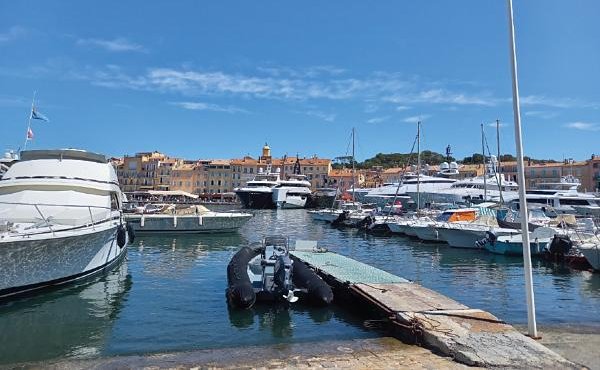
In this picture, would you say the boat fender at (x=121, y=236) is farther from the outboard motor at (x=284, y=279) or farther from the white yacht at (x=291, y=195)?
the white yacht at (x=291, y=195)

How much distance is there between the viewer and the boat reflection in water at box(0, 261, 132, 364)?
11125 mm

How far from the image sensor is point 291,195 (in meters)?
93.3

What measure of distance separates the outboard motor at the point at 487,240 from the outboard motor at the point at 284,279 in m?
18.0


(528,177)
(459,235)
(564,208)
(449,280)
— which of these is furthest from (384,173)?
(449,280)

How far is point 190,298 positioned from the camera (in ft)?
54.5

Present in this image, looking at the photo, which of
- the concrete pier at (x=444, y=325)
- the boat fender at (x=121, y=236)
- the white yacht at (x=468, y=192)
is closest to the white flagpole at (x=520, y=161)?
the concrete pier at (x=444, y=325)

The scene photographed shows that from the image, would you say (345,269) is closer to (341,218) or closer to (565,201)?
(341,218)

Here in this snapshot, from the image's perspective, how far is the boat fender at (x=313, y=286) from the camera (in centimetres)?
1482

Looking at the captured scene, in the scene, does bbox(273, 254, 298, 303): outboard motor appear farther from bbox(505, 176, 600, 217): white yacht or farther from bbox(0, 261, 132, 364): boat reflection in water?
bbox(505, 176, 600, 217): white yacht

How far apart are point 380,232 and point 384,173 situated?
→ 3754 inches

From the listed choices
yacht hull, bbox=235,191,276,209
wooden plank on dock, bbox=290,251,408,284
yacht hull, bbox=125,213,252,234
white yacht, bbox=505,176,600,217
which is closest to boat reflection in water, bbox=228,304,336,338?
wooden plank on dock, bbox=290,251,408,284

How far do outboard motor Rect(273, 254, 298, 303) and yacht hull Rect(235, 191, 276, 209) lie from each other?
7621 centimetres

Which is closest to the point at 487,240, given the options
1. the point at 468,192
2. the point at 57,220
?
the point at 57,220

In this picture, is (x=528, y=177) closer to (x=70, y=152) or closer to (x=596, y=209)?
(x=596, y=209)
